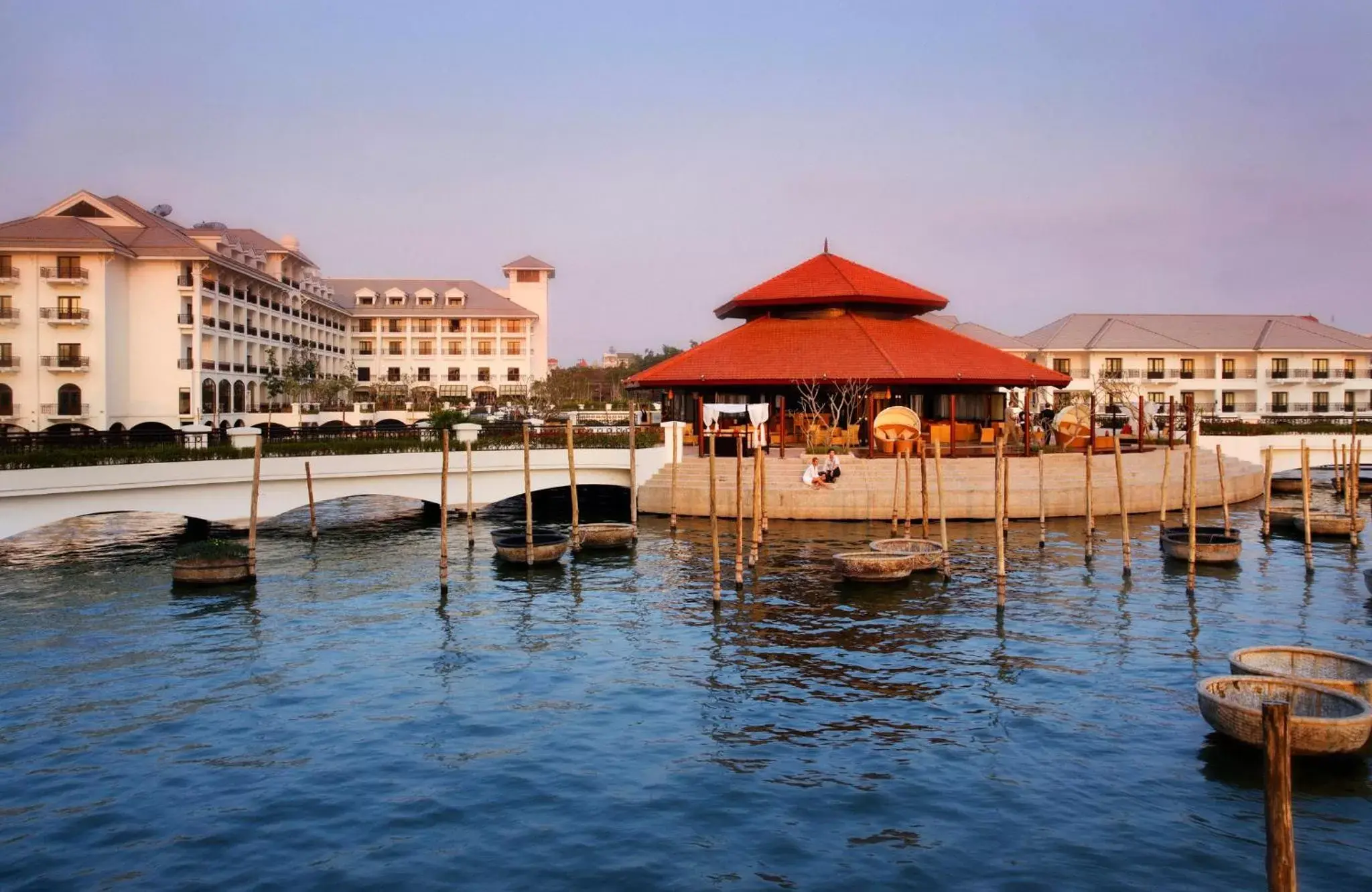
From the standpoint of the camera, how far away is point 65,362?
59094 millimetres

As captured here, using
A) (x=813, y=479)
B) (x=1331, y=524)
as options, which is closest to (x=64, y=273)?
(x=813, y=479)

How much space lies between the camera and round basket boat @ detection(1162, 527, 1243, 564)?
102 feet

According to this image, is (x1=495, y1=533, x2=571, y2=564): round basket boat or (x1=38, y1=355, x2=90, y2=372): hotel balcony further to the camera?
(x1=38, y1=355, x2=90, y2=372): hotel balcony

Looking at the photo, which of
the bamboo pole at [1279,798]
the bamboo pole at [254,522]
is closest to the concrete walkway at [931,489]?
the bamboo pole at [254,522]

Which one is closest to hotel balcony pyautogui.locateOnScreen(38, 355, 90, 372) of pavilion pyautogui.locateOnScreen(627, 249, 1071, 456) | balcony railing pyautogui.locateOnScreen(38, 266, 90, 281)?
balcony railing pyautogui.locateOnScreen(38, 266, 90, 281)

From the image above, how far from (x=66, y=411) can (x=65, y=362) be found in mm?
2801

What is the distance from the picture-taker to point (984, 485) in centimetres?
3994

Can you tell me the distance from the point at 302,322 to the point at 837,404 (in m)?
55.1

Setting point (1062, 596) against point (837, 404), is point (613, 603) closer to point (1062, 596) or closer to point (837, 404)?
point (1062, 596)

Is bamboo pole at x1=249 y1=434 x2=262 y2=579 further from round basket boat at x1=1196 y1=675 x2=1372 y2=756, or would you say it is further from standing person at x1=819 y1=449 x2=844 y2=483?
round basket boat at x1=1196 y1=675 x2=1372 y2=756

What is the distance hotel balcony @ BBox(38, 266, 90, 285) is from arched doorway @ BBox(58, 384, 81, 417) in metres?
5.91

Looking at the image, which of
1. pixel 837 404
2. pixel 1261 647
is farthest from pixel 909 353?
pixel 1261 647

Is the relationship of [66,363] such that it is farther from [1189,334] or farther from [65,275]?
[1189,334]

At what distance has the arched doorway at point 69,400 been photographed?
194 ft
